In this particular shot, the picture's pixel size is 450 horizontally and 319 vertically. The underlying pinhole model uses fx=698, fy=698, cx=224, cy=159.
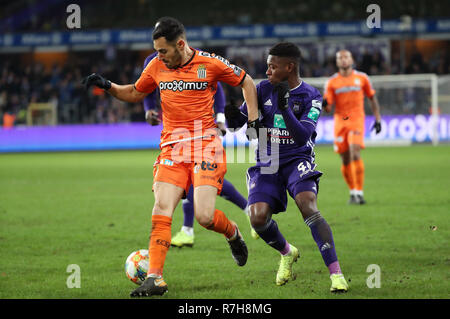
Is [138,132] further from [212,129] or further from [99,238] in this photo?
[212,129]

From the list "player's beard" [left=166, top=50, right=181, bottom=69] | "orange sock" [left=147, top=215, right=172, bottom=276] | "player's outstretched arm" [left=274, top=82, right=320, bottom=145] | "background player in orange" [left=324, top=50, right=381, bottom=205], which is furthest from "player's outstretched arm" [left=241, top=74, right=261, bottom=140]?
"background player in orange" [left=324, top=50, right=381, bottom=205]

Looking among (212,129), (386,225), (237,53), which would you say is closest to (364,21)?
(237,53)

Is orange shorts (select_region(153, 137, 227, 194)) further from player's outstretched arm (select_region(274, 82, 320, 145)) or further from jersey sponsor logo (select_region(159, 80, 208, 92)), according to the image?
player's outstretched arm (select_region(274, 82, 320, 145))

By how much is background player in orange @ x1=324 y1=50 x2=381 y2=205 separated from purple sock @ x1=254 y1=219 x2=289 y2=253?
5.34 m

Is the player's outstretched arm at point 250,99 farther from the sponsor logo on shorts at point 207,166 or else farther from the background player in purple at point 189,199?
the background player in purple at point 189,199

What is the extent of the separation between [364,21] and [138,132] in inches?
442

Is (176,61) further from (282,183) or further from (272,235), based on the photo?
(272,235)

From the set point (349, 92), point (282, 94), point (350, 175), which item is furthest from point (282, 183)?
point (349, 92)

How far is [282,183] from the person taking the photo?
18.7 feet

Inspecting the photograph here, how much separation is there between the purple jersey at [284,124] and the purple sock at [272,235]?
51 cm

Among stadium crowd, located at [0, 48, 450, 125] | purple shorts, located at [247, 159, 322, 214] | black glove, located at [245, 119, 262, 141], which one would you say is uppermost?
stadium crowd, located at [0, 48, 450, 125]

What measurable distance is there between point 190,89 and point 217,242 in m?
2.67

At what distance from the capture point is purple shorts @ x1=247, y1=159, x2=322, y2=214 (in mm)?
5500

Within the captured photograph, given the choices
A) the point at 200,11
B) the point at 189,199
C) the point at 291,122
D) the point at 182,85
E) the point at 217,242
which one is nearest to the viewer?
the point at 291,122
